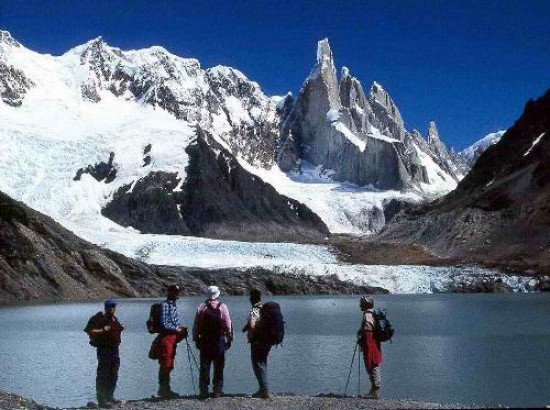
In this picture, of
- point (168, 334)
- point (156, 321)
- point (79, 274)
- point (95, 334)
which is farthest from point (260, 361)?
point (79, 274)

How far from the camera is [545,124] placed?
6654 inches

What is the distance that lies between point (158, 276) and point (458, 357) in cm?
8285

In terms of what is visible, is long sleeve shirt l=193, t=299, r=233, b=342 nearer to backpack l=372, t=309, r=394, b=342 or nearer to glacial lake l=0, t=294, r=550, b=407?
backpack l=372, t=309, r=394, b=342

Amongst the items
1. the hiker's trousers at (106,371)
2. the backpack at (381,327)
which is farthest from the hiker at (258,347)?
the hiker's trousers at (106,371)

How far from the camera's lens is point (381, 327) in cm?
1964

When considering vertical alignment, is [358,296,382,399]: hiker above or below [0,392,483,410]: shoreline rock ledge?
above

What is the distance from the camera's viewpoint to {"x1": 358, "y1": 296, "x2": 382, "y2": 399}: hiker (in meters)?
19.7

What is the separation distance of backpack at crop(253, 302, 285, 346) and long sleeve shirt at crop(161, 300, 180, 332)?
6.17ft

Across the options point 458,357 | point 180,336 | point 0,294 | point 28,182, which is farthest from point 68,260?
point 28,182

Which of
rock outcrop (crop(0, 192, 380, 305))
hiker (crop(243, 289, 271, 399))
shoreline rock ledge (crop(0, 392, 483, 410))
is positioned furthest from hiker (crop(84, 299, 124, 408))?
rock outcrop (crop(0, 192, 380, 305))

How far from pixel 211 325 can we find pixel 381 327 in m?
3.97

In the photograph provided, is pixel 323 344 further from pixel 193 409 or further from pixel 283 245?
pixel 283 245

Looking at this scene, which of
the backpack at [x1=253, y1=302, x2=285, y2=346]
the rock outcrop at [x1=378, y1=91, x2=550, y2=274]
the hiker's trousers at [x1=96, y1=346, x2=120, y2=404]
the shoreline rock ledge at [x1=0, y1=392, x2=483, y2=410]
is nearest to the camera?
the shoreline rock ledge at [x1=0, y1=392, x2=483, y2=410]

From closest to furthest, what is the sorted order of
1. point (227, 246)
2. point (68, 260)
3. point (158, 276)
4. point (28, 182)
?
1. point (68, 260)
2. point (158, 276)
3. point (227, 246)
4. point (28, 182)
